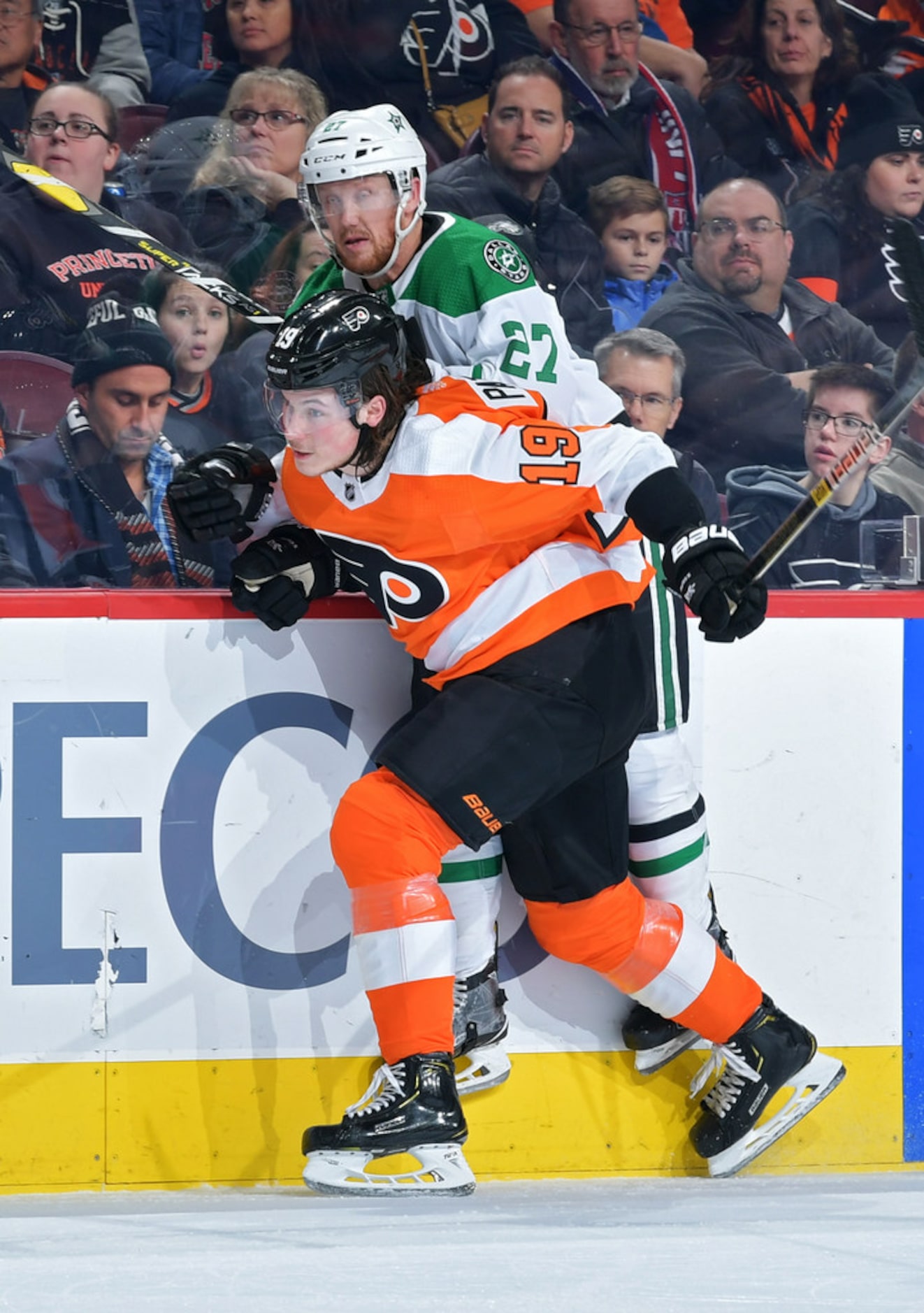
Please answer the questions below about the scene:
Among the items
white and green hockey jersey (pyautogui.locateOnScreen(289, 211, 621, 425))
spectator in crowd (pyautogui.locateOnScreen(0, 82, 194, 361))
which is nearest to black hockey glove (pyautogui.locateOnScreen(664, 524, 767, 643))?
white and green hockey jersey (pyautogui.locateOnScreen(289, 211, 621, 425))

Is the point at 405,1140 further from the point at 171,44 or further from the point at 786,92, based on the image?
the point at 786,92

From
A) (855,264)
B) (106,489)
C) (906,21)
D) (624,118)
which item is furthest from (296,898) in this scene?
(906,21)

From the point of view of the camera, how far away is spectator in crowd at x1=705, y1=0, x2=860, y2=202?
12.4 feet

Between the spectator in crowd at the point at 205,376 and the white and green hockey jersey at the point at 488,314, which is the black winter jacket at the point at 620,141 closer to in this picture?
the spectator in crowd at the point at 205,376

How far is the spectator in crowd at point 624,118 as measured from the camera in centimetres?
365

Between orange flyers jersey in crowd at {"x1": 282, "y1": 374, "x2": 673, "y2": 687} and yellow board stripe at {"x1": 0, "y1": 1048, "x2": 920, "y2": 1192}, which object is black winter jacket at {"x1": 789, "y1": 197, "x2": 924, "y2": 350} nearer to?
orange flyers jersey in crowd at {"x1": 282, "y1": 374, "x2": 673, "y2": 687}

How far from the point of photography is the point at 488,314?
6.38ft

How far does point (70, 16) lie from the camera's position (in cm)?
338

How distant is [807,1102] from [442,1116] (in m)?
0.65

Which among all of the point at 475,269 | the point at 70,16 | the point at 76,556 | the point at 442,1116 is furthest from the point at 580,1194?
the point at 70,16

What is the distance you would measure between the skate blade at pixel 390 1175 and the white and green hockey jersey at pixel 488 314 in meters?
0.97

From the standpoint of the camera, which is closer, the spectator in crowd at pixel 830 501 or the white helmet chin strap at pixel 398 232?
the white helmet chin strap at pixel 398 232

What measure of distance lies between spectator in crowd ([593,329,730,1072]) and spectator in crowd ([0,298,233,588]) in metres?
1.34

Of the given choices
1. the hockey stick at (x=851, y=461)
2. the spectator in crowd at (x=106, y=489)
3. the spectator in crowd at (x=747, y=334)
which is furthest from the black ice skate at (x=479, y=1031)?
the spectator in crowd at (x=747, y=334)
